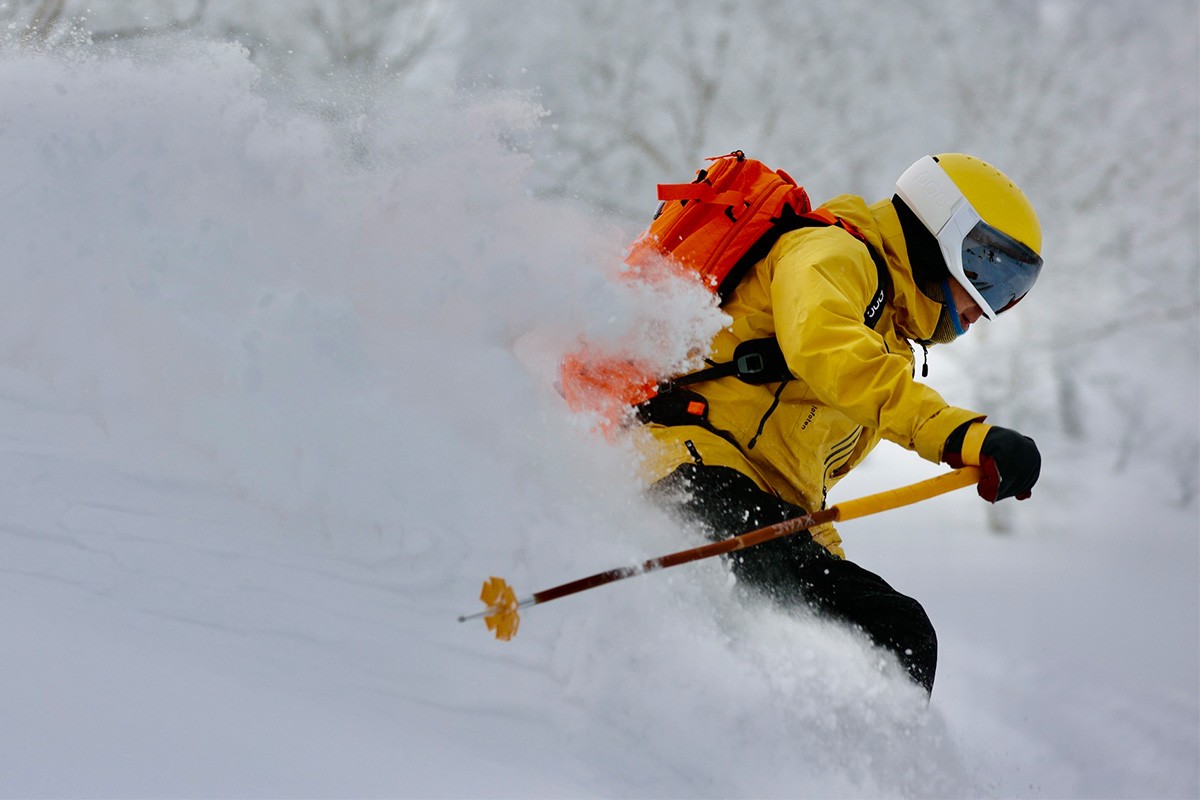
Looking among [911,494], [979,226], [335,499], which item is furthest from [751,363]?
[335,499]

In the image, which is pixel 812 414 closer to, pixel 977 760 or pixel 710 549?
pixel 710 549

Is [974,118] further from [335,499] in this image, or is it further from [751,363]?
[335,499]

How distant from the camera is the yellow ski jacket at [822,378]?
2402 mm

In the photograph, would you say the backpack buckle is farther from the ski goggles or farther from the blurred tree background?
the blurred tree background

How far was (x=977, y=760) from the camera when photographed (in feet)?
9.55

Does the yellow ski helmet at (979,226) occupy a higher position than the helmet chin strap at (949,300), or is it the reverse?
the yellow ski helmet at (979,226)

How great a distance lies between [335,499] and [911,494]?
1.40 metres

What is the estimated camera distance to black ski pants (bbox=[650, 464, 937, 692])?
2799 mm

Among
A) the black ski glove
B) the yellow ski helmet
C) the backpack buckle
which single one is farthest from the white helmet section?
the black ski glove

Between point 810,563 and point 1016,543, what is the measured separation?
813 centimetres

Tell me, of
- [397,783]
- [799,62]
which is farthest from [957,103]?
[397,783]

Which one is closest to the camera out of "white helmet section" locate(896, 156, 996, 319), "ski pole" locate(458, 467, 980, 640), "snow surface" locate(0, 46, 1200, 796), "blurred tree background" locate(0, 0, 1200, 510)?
"snow surface" locate(0, 46, 1200, 796)

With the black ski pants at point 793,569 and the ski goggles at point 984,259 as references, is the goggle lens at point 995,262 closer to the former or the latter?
the ski goggles at point 984,259

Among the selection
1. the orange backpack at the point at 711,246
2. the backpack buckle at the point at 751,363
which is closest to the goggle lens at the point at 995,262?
the orange backpack at the point at 711,246
